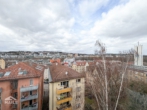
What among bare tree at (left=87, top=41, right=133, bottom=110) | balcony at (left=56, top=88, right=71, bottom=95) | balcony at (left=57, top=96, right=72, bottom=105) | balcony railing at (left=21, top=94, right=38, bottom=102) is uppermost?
bare tree at (left=87, top=41, right=133, bottom=110)

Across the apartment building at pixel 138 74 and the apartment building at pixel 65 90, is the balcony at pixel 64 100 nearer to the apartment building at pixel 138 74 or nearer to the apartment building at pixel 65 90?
the apartment building at pixel 65 90

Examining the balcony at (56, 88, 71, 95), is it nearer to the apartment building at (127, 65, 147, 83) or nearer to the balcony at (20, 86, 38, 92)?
the balcony at (20, 86, 38, 92)

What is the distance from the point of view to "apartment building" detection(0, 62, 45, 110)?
1141 cm

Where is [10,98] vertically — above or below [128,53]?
below

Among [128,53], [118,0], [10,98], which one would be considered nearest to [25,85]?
[10,98]

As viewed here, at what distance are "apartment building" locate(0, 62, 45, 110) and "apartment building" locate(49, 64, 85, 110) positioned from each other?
82.9 inches

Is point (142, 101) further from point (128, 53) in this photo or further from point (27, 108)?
point (27, 108)

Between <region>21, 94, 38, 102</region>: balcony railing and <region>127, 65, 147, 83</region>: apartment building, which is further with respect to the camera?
<region>127, 65, 147, 83</region>: apartment building

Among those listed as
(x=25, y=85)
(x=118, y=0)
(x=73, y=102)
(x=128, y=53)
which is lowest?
(x=73, y=102)

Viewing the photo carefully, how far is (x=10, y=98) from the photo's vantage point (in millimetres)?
11766

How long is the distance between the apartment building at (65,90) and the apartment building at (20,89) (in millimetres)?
2107

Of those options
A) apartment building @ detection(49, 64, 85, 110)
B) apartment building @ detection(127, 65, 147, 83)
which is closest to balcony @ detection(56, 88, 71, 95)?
apartment building @ detection(49, 64, 85, 110)

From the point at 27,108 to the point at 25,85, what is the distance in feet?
9.72

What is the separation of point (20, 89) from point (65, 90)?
224 inches
